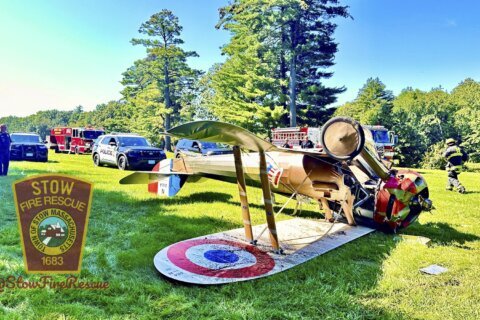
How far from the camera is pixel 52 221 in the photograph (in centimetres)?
448

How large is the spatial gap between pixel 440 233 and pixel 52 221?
22.4 feet

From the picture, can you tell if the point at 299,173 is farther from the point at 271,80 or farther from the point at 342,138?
the point at 271,80

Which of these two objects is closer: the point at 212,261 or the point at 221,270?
the point at 221,270

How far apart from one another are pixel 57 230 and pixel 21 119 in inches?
3687

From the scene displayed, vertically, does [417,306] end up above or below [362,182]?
below

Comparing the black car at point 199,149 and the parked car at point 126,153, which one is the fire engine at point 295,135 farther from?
the parked car at point 126,153

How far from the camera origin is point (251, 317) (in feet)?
10.3

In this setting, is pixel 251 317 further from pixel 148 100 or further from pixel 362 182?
pixel 148 100

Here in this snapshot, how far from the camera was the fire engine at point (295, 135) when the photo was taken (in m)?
21.8

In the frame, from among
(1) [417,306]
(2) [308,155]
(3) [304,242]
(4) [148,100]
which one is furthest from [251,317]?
(4) [148,100]

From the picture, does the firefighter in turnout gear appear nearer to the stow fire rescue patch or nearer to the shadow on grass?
the shadow on grass

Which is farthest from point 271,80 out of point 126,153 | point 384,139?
point 126,153

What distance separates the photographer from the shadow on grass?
6.17m

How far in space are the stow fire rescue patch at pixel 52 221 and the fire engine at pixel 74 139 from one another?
2475 cm
